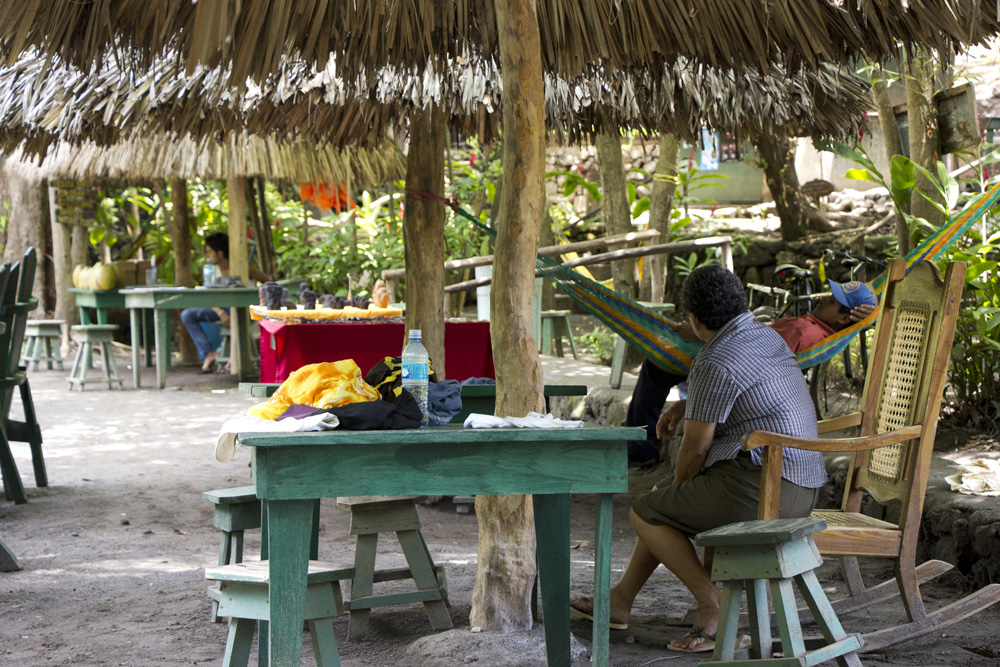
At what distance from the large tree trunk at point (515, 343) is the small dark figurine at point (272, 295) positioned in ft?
12.6

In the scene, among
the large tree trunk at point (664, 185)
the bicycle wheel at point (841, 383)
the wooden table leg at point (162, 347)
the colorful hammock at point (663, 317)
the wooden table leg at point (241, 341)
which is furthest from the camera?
the wooden table leg at point (241, 341)

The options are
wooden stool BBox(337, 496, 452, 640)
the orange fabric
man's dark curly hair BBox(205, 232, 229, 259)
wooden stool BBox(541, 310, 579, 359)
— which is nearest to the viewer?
wooden stool BBox(337, 496, 452, 640)

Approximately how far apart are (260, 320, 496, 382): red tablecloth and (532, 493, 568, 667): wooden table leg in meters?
2.97

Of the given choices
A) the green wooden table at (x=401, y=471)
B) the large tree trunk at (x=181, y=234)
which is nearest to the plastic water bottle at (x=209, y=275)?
the large tree trunk at (x=181, y=234)

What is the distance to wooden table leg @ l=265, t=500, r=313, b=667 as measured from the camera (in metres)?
2.02

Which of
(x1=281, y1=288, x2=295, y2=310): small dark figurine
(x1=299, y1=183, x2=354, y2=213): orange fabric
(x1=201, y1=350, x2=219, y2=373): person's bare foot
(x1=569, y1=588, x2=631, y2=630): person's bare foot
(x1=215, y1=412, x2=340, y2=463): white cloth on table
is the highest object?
(x1=299, y1=183, x2=354, y2=213): orange fabric

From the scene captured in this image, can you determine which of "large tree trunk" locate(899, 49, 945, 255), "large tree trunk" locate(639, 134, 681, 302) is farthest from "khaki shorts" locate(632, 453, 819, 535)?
"large tree trunk" locate(639, 134, 681, 302)

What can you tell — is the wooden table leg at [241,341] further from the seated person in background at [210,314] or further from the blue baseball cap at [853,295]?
the blue baseball cap at [853,295]

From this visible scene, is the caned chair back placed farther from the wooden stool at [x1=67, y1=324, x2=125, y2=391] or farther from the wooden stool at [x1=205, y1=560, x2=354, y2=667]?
the wooden stool at [x1=67, y1=324, x2=125, y2=391]

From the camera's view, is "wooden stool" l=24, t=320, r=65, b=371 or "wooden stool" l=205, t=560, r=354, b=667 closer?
"wooden stool" l=205, t=560, r=354, b=667

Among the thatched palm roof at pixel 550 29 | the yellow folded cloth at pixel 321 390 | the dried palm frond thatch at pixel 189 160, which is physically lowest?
the yellow folded cloth at pixel 321 390

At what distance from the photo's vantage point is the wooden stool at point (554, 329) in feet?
25.6

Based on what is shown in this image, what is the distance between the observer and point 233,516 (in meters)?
2.80

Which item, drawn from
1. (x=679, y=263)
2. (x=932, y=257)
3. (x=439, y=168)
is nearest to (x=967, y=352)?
(x=932, y=257)
